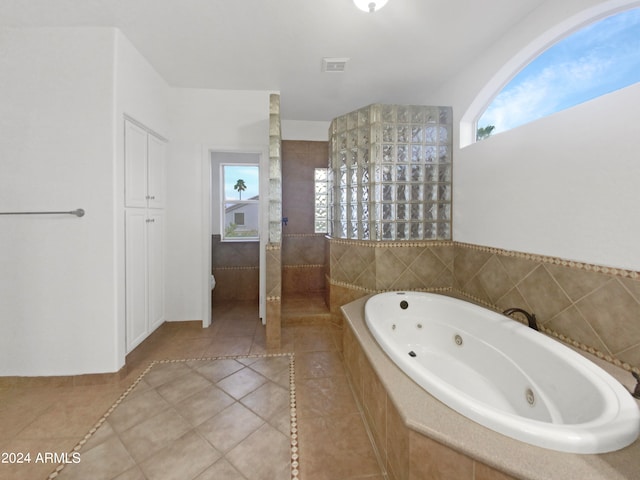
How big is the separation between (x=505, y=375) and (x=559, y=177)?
1153 millimetres

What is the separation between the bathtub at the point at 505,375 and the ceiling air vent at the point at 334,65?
193 cm

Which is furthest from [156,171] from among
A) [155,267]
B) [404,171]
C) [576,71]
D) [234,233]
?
[576,71]

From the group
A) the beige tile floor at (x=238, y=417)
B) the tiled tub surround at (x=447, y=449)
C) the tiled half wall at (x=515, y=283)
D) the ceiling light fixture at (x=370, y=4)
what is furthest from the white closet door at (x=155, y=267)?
the ceiling light fixture at (x=370, y=4)

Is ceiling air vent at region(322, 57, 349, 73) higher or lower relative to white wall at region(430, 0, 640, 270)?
higher

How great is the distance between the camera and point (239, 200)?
12.1 ft

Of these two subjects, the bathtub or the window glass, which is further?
the window glass

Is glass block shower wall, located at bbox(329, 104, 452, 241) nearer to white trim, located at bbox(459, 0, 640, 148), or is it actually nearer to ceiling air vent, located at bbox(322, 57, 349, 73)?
white trim, located at bbox(459, 0, 640, 148)

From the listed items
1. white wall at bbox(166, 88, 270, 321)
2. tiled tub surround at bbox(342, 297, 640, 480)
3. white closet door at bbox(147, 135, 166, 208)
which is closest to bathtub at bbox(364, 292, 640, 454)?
tiled tub surround at bbox(342, 297, 640, 480)

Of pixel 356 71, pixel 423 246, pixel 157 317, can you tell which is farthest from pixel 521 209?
pixel 157 317

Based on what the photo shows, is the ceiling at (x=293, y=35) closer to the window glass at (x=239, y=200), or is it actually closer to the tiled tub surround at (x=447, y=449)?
the window glass at (x=239, y=200)

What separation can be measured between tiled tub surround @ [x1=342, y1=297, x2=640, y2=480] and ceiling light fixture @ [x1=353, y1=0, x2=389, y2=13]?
1904 millimetres

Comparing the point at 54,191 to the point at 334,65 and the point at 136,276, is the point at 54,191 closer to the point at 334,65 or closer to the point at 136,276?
the point at 136,276

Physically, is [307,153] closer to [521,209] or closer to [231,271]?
[231,271]

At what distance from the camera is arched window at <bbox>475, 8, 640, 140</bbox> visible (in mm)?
1179
